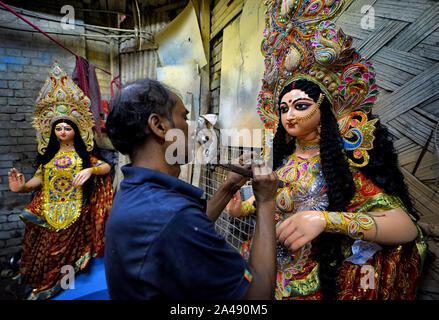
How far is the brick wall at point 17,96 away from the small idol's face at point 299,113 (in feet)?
16.1

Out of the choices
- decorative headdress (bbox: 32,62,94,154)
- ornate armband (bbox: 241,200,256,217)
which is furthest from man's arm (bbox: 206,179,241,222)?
decorative headdress (bbox: 32,62,94,154)

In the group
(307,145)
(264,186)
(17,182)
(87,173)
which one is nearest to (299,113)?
(307,145)

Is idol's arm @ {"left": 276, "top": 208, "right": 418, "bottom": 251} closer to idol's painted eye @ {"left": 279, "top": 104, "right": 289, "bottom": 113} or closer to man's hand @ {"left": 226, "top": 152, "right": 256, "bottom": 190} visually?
man's hand @ {"left": 226, "top": 152, "right": 256, "bottom": 190}

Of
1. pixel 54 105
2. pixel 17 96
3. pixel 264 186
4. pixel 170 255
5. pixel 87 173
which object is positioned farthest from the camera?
pixel 17 96

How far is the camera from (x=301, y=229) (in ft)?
3.43

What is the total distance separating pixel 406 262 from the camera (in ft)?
3.85

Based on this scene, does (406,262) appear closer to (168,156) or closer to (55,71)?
(168,156)

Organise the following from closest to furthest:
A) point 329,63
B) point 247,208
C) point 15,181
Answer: point 329,63, point 247,208, point 15,181

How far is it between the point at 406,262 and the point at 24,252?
167 inches

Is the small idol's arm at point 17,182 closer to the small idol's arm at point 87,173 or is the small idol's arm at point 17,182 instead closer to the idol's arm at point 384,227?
the small idol's arm at point 87,173

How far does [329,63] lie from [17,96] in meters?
5.34

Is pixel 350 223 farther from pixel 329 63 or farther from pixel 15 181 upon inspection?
pixel 15 181

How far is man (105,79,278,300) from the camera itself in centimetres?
68
